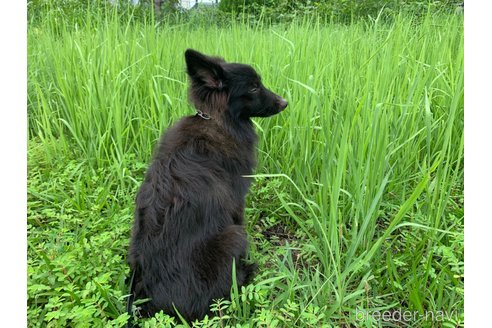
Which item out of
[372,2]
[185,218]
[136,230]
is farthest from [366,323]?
[372,2]

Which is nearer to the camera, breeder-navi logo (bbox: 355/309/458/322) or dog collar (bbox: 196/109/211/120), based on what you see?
breeder-navi logo (bbox: 355/309/458/322)

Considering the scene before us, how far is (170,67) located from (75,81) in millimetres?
790

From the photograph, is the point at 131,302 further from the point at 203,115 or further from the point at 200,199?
the point at 203,115

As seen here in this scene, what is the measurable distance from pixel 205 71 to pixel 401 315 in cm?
150

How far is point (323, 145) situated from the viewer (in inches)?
73.4

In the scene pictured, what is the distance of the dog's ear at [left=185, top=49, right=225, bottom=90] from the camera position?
5.57 ft

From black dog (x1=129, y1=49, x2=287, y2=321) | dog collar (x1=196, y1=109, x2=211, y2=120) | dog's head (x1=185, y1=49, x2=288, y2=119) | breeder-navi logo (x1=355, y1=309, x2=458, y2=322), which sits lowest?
breeder-navi logo (x1=355, y1=309, x2=458, y2=322)

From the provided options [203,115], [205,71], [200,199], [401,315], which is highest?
[205,71]

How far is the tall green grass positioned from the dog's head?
0.22 meters

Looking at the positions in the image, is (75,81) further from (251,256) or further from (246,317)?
(246,317)

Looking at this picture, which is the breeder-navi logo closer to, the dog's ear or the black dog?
the black dog

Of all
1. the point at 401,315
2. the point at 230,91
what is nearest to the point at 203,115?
the point at 230,91

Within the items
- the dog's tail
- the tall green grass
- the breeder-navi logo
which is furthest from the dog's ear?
the breeder-navi logo

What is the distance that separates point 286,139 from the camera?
2.30 meters
